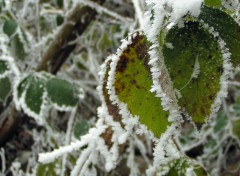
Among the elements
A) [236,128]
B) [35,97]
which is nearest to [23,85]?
[35,97]

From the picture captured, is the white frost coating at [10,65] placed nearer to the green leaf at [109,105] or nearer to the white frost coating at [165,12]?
the green leaf at [109,105]

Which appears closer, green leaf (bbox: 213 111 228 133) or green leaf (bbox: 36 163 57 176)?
green leaf (bbox: 36 163 57 176)

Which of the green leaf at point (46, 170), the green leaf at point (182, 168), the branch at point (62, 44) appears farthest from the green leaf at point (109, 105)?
the branch at point (62, 44)

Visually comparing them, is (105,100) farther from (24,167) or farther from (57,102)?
(24,167)

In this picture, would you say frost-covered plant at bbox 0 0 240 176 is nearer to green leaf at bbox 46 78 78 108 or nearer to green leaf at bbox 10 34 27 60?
green leaf at bbox 46 78 78 108

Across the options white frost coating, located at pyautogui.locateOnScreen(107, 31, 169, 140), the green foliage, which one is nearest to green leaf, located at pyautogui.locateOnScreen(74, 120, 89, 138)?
the green foliage

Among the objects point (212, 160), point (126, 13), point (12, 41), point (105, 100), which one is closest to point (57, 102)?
point (12, 41)

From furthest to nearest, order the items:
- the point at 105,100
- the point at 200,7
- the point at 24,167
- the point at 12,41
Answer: the point at 24,167 → the point at 12,41 → the point at 105,100 → the point at 200,7
